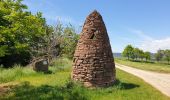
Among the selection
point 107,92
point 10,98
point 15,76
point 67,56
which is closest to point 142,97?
point 107,92

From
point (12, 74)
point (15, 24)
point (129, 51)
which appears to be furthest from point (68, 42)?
point (129, 51)

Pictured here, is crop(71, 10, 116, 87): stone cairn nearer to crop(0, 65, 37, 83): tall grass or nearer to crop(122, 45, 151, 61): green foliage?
crop(0, 65, 37, 83): tall grass

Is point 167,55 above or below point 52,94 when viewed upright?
above

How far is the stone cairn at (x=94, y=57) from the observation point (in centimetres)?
1563

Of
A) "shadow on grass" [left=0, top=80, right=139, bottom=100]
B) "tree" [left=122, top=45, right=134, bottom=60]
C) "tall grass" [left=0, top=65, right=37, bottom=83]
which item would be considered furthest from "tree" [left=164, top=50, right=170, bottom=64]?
"shadow on grass" [left=0, top=80, right=139, bottom=100]

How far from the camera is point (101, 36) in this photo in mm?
16406

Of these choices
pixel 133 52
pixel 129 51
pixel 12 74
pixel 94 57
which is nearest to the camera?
pixel 94 57

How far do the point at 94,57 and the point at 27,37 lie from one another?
6067 millimetres

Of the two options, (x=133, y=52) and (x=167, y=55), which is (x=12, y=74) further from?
(x=133, y=52)

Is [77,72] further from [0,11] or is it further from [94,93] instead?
[0,11]

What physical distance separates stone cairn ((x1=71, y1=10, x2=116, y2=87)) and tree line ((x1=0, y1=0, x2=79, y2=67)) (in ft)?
10.1

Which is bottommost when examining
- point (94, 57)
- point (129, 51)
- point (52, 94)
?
point (52, 94)

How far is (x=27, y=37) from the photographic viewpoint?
19.2 meters

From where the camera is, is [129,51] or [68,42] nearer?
[68,42]
